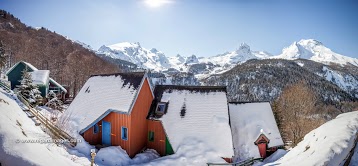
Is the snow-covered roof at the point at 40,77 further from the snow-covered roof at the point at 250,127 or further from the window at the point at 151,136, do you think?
the snow-covered roof at the point at 250,127

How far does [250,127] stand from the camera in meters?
26.0

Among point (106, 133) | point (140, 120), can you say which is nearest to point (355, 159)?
point (140, 120)

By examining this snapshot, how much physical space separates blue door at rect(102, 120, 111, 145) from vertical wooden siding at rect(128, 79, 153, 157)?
9.62ft

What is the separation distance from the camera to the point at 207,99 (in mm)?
25469

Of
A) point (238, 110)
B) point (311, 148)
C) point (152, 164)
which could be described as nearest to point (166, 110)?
point (152, 164)

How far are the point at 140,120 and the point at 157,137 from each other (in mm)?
2495

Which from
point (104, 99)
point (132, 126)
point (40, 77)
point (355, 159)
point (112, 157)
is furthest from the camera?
point (40, 77)

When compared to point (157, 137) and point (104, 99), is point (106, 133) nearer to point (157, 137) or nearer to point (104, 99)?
point (104, 99)

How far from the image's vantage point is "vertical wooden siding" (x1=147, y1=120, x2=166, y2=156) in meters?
23.5

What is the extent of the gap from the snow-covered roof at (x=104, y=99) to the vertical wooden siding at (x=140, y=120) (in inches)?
36.9

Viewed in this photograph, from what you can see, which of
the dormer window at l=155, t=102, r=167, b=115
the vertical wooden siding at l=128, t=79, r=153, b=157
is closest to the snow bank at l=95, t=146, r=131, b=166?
the vertical wooden siding at l=128, t=79, r=153, b=157

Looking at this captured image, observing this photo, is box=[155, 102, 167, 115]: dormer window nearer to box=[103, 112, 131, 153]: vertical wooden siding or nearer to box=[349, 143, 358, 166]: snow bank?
box=[103, 112, 131, 153]: vertical wooden siding

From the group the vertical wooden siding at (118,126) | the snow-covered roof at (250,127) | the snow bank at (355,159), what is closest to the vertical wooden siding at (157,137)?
the vertical wooden siding at (118,126)

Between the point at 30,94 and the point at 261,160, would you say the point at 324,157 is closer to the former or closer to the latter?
the point at 261,160
